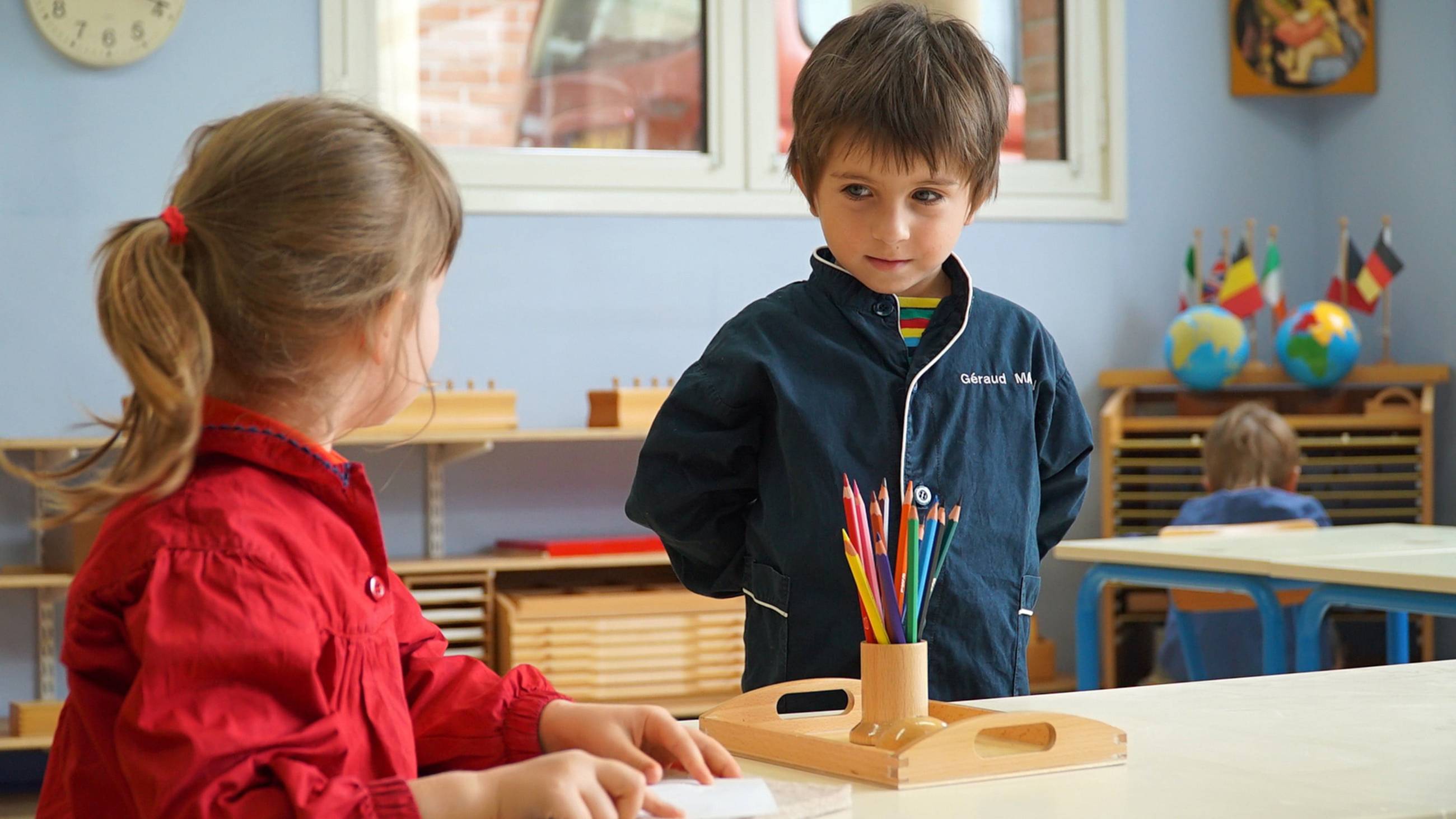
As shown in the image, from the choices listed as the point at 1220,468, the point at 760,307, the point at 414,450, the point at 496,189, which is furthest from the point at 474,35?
the point at 760,307

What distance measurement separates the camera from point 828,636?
4.54ft

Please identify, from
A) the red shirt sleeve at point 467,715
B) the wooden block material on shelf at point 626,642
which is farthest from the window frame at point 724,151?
the red shirt sleeve at point 467,715

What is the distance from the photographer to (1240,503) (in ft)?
10.7

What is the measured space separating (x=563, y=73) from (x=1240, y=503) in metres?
1.89

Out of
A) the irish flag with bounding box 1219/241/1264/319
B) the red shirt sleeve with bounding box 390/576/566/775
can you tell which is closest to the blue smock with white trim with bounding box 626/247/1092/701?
the red shirt sleeve with bounding box 390/576/566/775

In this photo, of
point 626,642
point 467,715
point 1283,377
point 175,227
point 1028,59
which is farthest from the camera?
point 1028,59

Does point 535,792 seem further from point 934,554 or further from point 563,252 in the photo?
point 563,252

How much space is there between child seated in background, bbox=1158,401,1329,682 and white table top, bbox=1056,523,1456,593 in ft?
0.80

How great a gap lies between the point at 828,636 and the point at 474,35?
2.72 m

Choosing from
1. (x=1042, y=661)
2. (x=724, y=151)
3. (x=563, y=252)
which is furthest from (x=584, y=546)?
(x=1042, y=661)

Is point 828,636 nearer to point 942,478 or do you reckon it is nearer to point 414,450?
point 942,478

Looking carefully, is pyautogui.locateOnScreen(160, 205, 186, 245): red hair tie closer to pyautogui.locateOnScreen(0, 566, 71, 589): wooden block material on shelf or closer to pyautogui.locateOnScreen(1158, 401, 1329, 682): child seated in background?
pyautogui.locateOnScreen(0, 566, 71, 589): wooden block material on shelf

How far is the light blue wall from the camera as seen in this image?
3449mm

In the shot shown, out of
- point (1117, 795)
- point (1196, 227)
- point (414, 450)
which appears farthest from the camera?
point (1196, 227)
